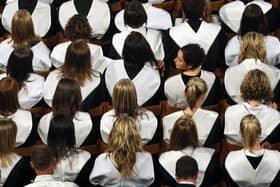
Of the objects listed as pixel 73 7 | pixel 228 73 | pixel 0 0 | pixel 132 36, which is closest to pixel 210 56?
pixel 228 73

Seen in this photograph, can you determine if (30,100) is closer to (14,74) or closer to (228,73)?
(14,74)

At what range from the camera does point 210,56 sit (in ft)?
24.5

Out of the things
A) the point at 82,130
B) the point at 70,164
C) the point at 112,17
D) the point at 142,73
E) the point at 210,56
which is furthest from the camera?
the point at 112,17

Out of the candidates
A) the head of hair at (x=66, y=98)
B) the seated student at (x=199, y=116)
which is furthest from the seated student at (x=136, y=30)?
the head of hair at (x=66, y=98)

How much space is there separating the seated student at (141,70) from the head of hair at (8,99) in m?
0.93

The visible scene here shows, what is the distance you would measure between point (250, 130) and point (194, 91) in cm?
65

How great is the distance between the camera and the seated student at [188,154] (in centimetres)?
594

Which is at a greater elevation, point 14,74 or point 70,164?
point 14,74

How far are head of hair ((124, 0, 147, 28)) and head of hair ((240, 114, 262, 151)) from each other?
178 cm

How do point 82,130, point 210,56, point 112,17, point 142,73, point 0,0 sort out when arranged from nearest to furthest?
point 82,130 → point 142,73 → point 210,56 → point 112,17 → point 0,0

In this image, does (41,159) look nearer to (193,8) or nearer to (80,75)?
(80,75)

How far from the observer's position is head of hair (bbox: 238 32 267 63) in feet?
22.8

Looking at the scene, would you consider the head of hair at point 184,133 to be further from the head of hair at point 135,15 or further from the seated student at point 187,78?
the head of hair at point 135,15

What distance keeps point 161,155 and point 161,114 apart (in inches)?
33.0
